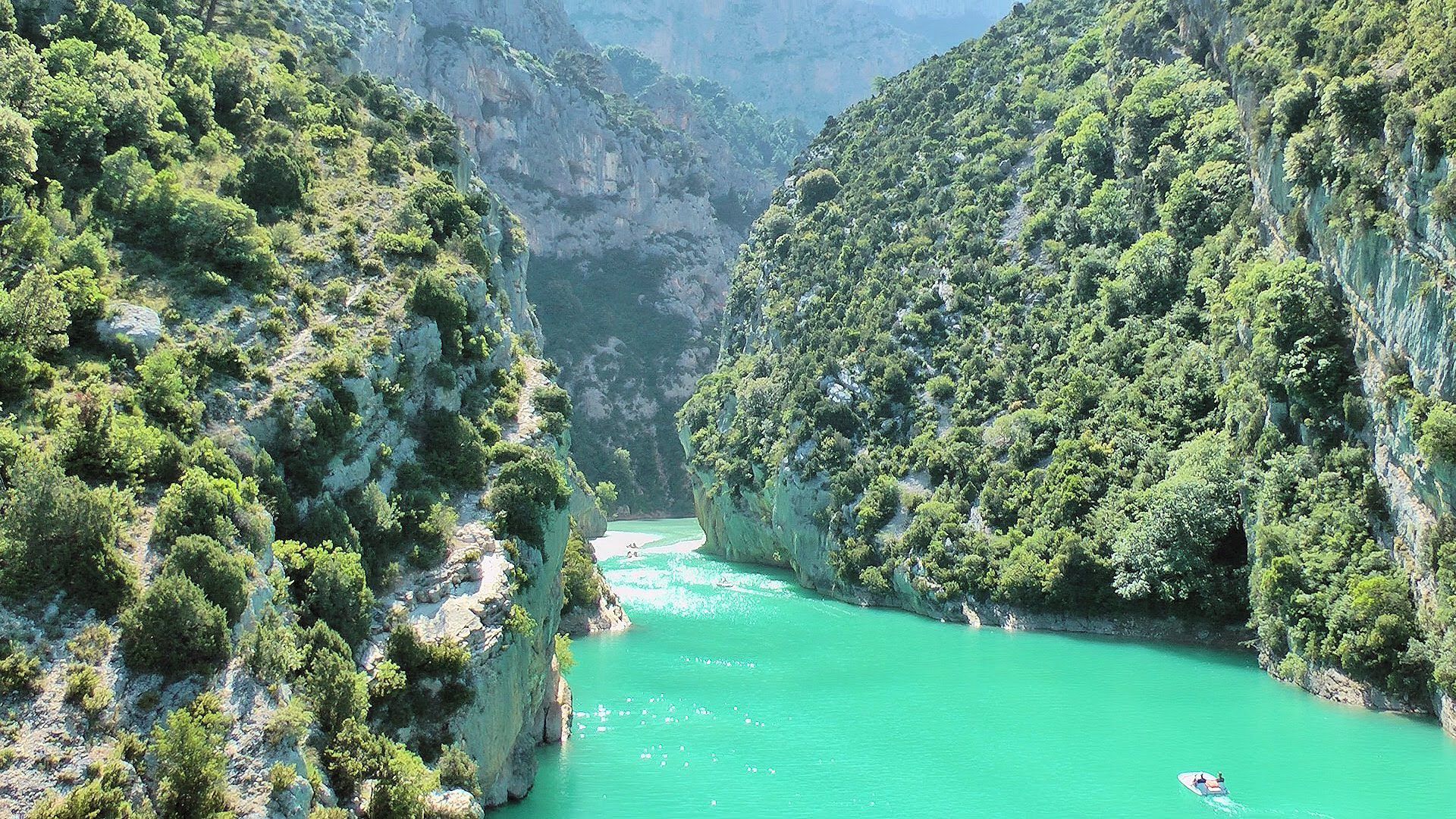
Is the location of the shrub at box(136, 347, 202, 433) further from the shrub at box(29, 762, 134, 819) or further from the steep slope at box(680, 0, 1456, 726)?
the steep slope at box(680, 0, 1456, 726)

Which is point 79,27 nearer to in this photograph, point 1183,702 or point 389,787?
point 389,787

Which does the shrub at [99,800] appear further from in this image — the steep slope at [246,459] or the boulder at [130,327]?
the boulder at [130,327]

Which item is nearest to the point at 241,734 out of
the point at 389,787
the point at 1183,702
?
the point at 389,787

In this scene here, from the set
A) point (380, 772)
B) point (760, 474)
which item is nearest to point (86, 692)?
point (380, 772)

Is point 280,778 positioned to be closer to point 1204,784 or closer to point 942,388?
point 1204,784

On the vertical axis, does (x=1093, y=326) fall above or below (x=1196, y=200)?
below

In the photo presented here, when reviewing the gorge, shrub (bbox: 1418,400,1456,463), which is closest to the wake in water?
the gorge
